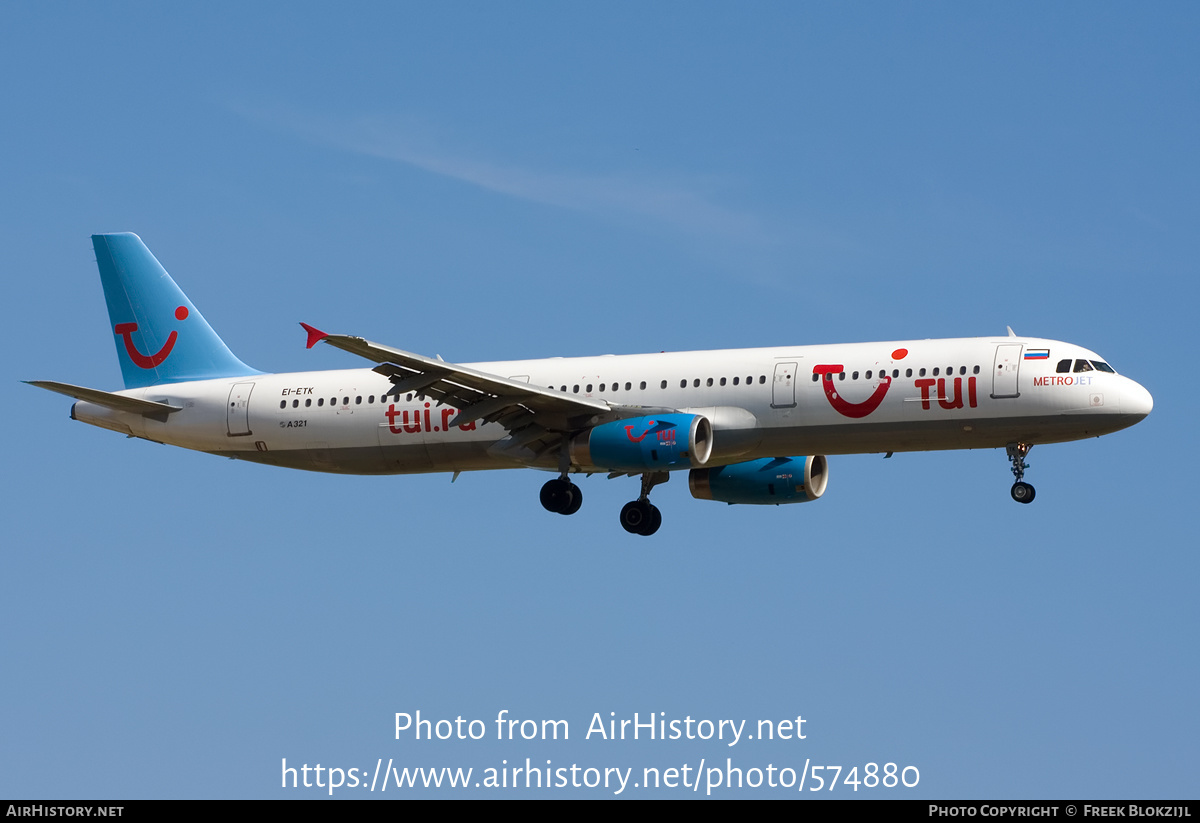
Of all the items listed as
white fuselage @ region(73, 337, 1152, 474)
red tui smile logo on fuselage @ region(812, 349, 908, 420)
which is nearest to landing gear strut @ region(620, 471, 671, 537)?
white fuselage @ region(73, 337, 1152, 474)

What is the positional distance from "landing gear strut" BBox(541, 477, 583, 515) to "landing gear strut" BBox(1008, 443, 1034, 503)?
12085mm

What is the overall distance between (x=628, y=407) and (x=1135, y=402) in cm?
1327

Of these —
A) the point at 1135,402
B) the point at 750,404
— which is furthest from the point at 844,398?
the point at 1135,402

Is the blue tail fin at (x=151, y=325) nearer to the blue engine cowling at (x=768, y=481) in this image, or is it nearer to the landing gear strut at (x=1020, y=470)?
the blue engine cowling at (x=768, y=481)

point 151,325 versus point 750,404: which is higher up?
point 151,325

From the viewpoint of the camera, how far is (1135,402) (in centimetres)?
4369

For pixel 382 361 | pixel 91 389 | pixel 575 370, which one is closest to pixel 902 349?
pixel 575 370

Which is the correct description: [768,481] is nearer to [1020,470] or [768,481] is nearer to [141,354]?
[1020,470]

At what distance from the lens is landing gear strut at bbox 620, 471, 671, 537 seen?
50.7 metres

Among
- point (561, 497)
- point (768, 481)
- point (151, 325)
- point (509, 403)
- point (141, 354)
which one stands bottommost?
point (561, 497)

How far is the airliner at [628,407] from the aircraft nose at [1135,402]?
0.05 metres

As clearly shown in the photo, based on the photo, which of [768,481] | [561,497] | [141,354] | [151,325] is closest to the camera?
[561,497]

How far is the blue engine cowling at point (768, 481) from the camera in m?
51.0

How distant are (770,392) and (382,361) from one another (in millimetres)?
10309
